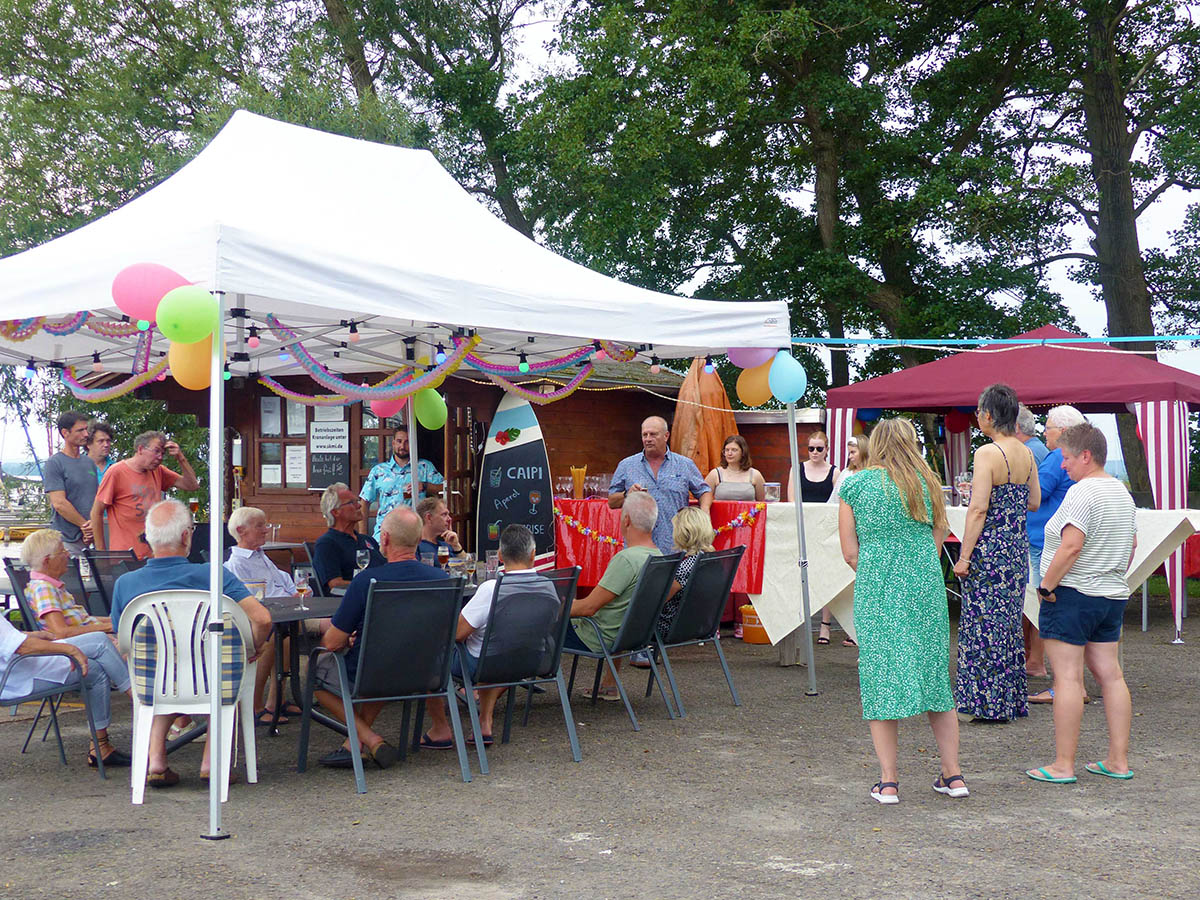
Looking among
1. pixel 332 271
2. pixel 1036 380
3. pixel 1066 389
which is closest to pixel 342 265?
pixel 332 271

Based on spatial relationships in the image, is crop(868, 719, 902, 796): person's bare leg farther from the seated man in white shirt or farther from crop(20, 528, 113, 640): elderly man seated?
crop(20, 528, 113, 640): elderly man seated

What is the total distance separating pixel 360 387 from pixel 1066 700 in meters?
4.07

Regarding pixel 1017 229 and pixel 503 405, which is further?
pixel 1017 229

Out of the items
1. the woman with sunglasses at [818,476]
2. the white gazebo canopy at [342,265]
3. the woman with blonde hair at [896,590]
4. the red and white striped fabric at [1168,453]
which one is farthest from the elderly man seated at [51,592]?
the red and white striped fabric at [1168,453]

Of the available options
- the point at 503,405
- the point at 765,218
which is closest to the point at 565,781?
the point at 503,405

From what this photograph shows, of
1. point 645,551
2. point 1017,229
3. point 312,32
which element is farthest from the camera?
point 312,32

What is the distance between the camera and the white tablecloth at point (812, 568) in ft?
23.3

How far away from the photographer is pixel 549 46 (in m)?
16.9

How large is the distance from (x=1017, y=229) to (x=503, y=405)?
23.7ft

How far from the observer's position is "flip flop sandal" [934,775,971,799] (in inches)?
171

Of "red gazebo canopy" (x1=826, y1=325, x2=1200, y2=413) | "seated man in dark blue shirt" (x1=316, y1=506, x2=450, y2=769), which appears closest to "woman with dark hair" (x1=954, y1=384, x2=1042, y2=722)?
"seated man in dark blue shirt" (x1=316, y1=506, x2=450, y2=769)

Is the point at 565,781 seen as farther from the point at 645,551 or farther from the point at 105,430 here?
the point at 105,430

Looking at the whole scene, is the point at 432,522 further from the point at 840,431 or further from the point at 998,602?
the point at 840,431

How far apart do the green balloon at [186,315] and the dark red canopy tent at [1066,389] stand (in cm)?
695
